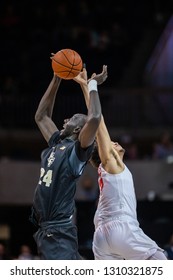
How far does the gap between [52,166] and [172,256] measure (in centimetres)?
475

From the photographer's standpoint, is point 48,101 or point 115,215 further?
point 48,101

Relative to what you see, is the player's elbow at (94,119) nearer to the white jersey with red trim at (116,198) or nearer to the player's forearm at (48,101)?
the white jersey with red trim at (116,198)

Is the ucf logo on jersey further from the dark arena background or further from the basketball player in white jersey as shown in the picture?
the dark arena background

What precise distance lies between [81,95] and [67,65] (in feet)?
34.5

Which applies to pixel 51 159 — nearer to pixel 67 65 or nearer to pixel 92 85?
pixel 92 85

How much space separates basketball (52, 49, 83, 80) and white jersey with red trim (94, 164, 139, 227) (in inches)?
44.5

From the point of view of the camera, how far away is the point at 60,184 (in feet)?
29.3

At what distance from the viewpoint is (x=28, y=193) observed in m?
18.8

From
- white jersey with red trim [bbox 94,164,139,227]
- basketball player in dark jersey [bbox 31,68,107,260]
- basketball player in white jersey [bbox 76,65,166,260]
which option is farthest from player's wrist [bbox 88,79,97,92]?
white jersey with red trim [bbox 94,164,139,227]

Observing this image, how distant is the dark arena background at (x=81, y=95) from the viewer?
58.7ft

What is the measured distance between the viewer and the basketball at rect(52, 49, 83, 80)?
31.5 feet

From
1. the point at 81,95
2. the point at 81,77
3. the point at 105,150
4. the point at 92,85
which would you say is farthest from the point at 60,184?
the point at 81,95
